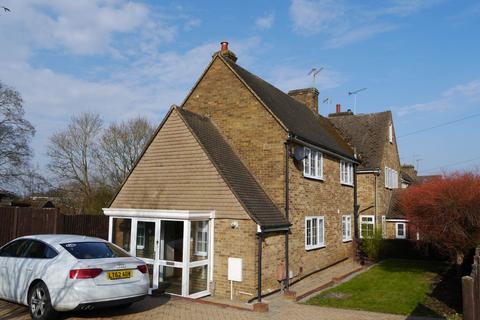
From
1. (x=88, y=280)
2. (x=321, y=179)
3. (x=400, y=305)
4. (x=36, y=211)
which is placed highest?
(x=321, y=179)

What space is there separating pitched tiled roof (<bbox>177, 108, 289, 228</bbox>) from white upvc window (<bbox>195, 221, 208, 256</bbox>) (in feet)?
4.79

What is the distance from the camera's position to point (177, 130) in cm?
1498

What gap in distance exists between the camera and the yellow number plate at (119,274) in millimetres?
8086

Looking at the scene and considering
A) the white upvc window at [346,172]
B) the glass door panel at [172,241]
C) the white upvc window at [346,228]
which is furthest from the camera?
the white upvc window at [346,228]

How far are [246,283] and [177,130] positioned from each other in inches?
237

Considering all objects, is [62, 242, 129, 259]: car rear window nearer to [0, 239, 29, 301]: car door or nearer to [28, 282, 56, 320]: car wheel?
[28, 282, 56, 320]: car wheel

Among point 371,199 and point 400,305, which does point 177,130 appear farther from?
point 371,199

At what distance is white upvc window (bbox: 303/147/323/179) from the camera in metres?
16.7

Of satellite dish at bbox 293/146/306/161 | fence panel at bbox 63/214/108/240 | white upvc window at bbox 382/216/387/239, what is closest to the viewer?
satellite dish at bbox 293/146/306/161

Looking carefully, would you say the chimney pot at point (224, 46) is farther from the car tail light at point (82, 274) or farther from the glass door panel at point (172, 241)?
the car tail light at point (82, 274)

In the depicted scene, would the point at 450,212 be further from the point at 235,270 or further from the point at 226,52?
the point at 226,52

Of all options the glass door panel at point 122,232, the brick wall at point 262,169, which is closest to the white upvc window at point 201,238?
the brick wall at point 262,169

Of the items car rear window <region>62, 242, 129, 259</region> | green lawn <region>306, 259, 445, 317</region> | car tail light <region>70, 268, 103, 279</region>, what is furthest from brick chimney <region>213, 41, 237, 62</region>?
car tail light <region>70, 268, 103, 279</region>

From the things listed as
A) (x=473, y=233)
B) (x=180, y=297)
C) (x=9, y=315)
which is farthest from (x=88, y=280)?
(x=473, y=233)
